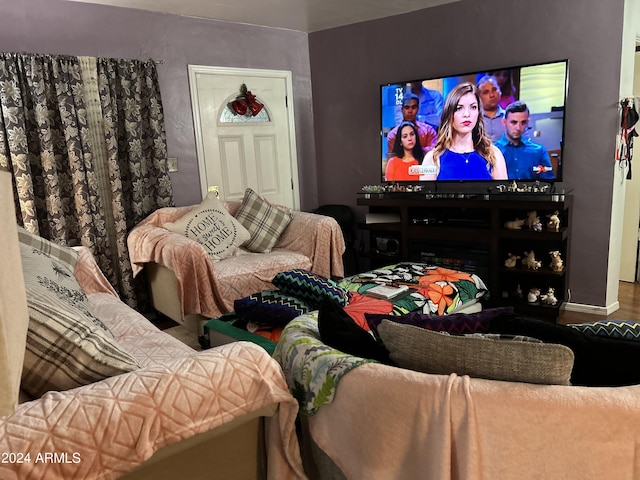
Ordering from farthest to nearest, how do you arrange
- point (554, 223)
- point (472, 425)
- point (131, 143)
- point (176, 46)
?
point (176, 46), point (131, 143), point (554, 223), point (472, 425)

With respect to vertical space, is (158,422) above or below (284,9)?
below

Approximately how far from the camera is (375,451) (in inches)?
47.2

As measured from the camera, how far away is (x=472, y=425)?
106 centimetres

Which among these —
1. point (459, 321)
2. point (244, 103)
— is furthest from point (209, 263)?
point (459, 321)

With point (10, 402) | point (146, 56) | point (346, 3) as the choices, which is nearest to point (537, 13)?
point (346, 3)

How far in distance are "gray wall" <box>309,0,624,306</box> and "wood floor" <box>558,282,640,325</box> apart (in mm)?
123

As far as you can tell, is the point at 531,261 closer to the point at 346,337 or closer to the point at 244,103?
the point at 346,337

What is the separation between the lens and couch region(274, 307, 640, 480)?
1.00m

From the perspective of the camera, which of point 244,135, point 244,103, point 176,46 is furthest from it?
point 244,135

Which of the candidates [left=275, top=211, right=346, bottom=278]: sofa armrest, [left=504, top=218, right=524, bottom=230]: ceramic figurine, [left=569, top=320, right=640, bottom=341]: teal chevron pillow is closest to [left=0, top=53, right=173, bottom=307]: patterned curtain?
[left=275, top=211, right=346, bottom=278]: sofa armrest

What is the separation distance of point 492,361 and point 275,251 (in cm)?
293

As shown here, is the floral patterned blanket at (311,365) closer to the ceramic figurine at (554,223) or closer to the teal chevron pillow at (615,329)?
the teal chevron pillow at (615,329)

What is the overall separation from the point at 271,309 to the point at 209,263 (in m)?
1.04

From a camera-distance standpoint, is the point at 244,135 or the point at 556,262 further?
the point at 244,135
